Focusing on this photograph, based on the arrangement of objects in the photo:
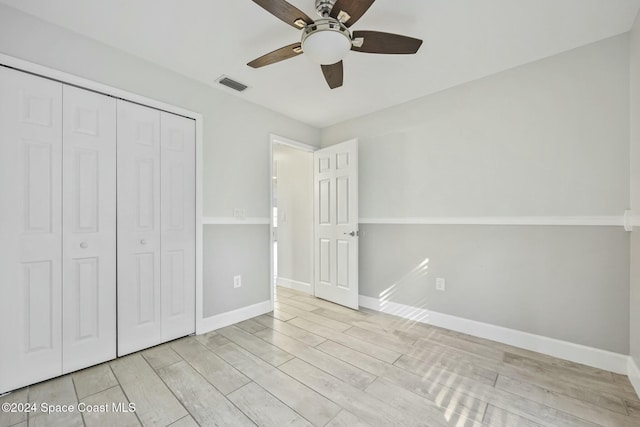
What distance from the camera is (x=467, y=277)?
2.62 meters

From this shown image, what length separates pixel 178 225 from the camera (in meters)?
2.47

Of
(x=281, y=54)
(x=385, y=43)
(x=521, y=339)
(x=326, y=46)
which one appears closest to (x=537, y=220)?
(x=521, y=339)

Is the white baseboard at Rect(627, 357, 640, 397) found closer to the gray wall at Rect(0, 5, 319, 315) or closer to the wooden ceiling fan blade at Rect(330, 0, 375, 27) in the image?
the wooden ceiling fan blade at Rect(330, 0, 375, 27)

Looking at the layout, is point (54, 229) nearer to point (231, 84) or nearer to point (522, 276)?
point (231, 84)

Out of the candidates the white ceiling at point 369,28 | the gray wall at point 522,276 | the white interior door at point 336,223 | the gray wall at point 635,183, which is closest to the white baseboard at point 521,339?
the gray wall at point 522,276

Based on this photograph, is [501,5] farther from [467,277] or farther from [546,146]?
[467,277]

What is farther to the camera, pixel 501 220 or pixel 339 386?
pixel 501 220

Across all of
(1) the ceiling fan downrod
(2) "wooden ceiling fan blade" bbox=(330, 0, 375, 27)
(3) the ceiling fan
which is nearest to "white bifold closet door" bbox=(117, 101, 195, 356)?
(3) the ceiling fan

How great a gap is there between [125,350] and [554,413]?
9.73 ft

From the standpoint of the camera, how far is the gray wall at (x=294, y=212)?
4.03m

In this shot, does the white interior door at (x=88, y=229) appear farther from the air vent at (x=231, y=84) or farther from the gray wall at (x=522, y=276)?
the gray wall at (x=522, y=276)

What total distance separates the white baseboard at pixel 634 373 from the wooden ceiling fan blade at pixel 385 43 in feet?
8.22

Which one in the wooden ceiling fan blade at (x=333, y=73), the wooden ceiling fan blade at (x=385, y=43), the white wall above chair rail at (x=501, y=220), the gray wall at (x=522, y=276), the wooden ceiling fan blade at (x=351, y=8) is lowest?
the gray wall at (x=522, y=276)

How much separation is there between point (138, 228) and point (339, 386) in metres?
1.99
